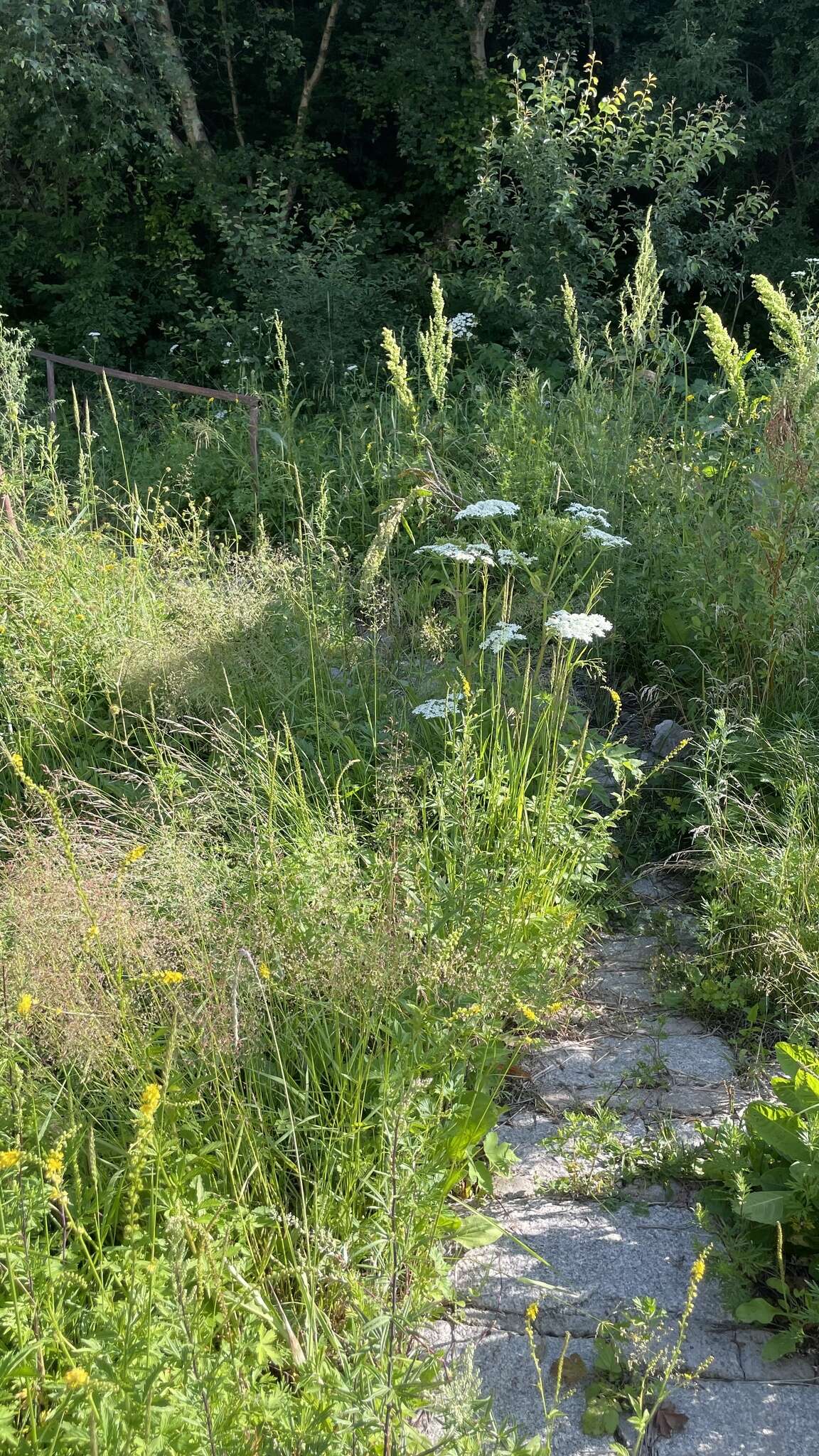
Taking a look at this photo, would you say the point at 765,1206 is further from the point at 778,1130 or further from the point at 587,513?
the point at 587,513

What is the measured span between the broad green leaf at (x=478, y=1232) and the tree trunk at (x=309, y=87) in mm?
11333

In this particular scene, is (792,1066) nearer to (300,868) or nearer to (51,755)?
(300,868)

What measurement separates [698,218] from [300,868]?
10478mm

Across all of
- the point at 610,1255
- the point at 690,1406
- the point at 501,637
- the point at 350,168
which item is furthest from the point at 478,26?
the point at 690,1406

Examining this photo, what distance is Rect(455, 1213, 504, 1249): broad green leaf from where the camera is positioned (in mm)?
2080

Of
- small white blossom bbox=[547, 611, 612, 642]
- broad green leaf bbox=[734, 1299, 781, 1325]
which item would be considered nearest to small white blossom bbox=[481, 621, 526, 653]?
small white blossom bbox=[547, 611, 612, 642]

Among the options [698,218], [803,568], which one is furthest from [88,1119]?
[698,218]

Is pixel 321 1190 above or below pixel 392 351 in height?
below

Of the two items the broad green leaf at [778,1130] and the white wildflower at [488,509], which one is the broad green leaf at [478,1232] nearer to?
the broad green leaf at [778,1130]

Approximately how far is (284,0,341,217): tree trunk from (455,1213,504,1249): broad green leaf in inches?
446

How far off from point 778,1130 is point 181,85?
35.8ft

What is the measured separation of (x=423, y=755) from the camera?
3.32 meters

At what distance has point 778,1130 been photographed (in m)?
2.03

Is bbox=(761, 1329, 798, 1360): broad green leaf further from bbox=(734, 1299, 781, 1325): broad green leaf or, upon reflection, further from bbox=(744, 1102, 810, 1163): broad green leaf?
bbox=(744, 1102, 810, 1163): broad green leaf
